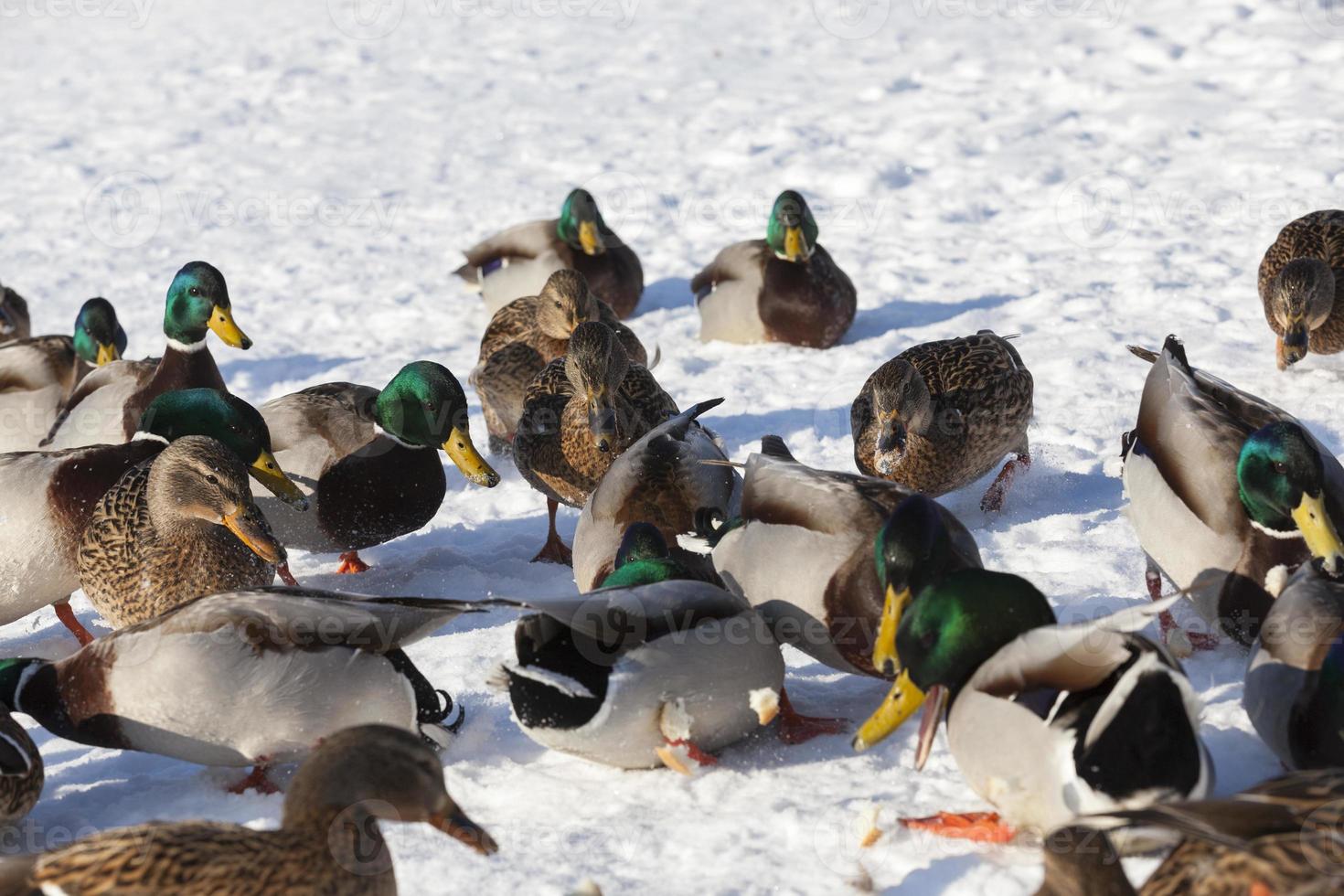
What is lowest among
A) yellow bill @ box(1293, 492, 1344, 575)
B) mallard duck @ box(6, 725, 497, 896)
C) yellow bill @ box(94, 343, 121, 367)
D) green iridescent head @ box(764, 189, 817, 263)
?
yellow bill @ box(94, 343, 121, 367)

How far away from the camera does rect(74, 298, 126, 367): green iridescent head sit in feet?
23.2

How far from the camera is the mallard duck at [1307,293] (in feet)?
19.3

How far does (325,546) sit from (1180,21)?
894 cm

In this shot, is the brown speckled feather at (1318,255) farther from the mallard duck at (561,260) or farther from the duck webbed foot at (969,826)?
the duck webbed foot at (969,826)

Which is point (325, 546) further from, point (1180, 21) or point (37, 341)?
point (1180, 21)

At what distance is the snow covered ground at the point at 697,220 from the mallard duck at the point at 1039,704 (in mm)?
181

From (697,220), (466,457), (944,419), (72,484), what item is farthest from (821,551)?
(697,220)

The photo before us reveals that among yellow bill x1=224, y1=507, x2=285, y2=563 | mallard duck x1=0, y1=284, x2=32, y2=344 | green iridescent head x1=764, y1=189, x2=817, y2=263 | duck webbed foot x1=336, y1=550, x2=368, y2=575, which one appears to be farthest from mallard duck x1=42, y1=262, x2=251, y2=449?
green iridescent head x1=764, y1=189, x2=817, y2=263

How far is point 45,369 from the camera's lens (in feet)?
22.8

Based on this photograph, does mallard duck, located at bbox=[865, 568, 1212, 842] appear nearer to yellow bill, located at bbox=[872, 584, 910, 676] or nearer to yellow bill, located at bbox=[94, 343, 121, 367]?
yellow bill, located at bbox=[872, 584, 910, 676]

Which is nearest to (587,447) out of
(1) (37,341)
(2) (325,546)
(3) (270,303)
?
(2) (325,546)

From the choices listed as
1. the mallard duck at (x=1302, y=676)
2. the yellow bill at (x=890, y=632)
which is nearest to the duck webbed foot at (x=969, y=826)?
the yellow bill at (x=890, y=632)

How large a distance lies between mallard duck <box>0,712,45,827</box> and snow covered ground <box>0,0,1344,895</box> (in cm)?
13

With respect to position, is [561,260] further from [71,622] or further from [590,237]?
[71,622]
